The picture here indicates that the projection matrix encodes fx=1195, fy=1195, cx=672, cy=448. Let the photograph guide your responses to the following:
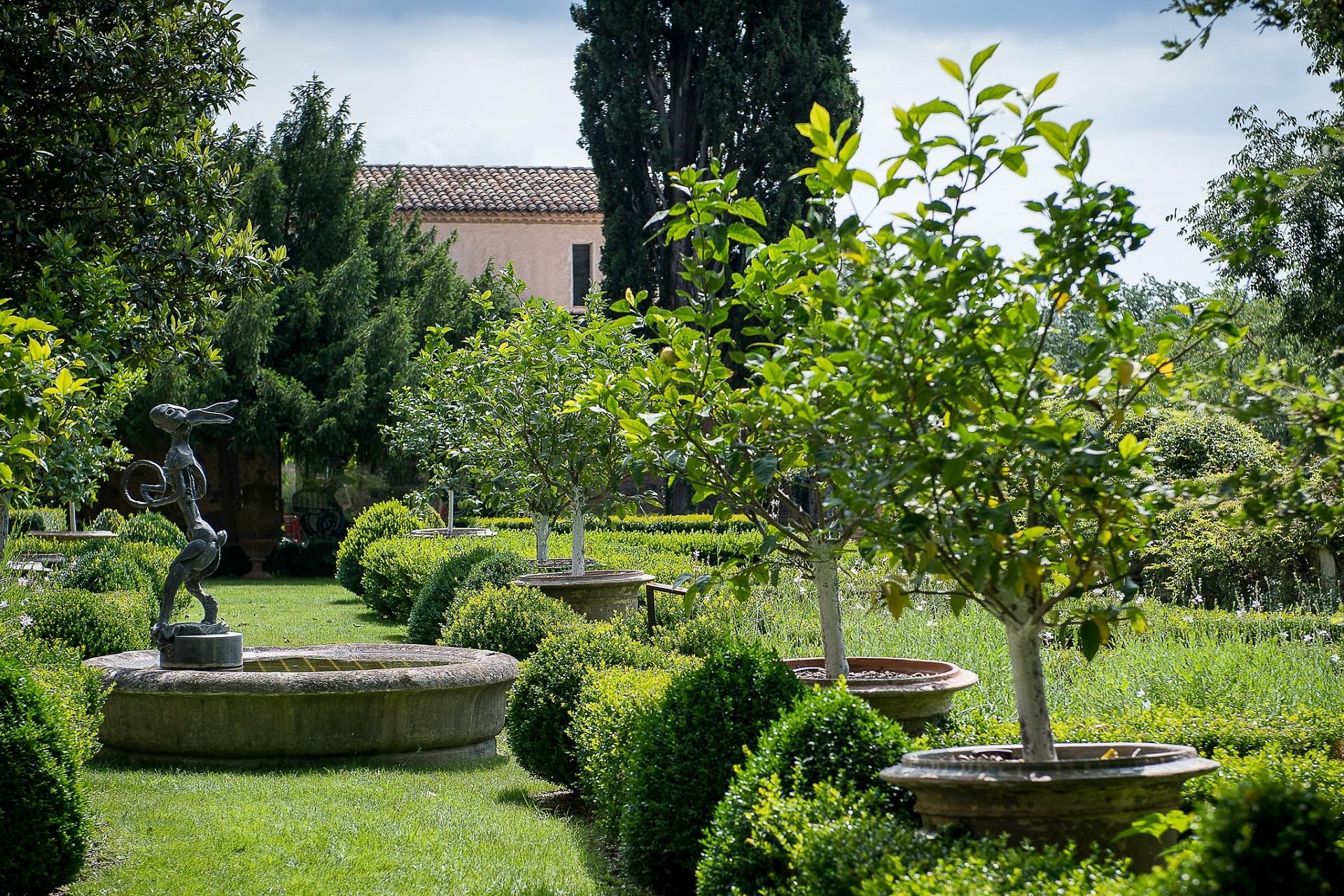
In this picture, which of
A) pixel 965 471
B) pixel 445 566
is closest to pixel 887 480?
pixel 965 471

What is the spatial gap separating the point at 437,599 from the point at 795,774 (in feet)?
26.5

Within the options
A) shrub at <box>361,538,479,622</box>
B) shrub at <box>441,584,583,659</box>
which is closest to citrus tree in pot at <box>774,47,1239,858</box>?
shrub at <box>441,584,583,659</box>

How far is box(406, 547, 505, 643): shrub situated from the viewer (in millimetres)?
11062

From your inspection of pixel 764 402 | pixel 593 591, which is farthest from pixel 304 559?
pixel 764 402

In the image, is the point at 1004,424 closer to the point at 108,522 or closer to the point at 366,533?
the point at 366,533

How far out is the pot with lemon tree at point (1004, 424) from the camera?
2896 mm

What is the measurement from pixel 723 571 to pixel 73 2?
5249 mm

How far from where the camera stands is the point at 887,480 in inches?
114

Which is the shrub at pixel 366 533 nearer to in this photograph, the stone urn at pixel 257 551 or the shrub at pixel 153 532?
the shrub at pixel 153 532

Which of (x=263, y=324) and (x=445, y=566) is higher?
(x=263, y=324)

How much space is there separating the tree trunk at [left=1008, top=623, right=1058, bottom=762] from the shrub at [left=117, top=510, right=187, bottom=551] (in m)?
14.8

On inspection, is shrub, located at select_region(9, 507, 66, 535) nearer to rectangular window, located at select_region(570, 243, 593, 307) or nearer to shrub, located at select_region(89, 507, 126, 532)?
shrub, located at select_region(89, 507, 126, 532)

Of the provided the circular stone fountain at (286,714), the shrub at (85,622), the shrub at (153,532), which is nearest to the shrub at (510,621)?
the circular stone fountain at (286,714)

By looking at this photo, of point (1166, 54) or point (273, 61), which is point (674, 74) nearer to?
point (273, 61)
